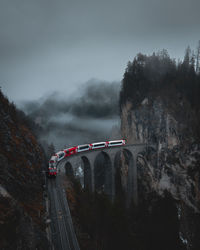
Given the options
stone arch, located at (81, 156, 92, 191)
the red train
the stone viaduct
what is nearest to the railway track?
the red train

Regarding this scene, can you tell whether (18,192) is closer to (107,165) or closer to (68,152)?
(68,152)

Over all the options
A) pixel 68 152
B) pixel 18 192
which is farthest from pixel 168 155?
pixel 18 192

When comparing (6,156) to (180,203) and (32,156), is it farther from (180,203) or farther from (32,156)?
(180,203)

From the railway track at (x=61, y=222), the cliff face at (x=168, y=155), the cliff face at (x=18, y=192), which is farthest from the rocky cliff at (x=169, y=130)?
the cliff face at (x=18, y=192)

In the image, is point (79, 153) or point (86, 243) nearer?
point (86, 243)

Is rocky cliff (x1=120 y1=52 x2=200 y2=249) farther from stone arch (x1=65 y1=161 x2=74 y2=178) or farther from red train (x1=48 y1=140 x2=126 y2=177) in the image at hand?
stone arch (x1=65 y1=161 x2=74 y2=178)

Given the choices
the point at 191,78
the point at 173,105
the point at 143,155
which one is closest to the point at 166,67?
the point at 191,78

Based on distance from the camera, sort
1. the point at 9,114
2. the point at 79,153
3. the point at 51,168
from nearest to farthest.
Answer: the point at 9,114, the point at 51,168, the point at 79,153
